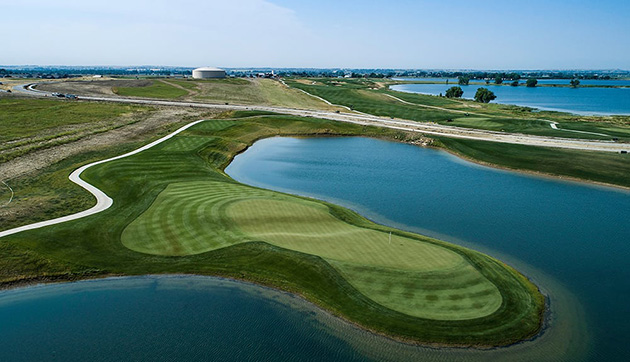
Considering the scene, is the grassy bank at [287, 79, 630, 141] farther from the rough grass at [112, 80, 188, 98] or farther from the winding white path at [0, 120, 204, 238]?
the winding white path at [0, 120, 204, 238]

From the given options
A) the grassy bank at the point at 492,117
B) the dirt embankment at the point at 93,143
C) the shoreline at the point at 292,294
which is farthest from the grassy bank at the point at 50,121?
the grassy bank at the point at 492,117

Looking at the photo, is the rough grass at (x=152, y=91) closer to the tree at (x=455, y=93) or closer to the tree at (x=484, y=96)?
the tree at (x=455, y=93)

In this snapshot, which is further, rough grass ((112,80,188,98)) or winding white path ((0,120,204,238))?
rough grass ((112,80,188,98))

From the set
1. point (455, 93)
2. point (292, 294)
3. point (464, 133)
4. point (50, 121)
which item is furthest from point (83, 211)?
point (455, 93)

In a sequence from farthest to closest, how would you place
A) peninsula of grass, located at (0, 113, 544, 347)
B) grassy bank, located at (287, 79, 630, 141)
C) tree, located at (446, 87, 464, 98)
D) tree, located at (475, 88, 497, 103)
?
tree, located at (446, 87, 464, 98) → tree, located at (475, 88, 497, 103) → grassy bank, located at (287, 79, 630, 141) → peninsula of grass, located at (0, 113, 544, 347)

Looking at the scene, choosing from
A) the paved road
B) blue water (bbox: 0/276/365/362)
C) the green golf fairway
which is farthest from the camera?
the paved road

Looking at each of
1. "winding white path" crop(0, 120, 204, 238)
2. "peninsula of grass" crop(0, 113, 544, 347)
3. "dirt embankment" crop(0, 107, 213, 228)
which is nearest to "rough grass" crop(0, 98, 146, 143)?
"dirt embankment" crop(0, 107, 213, 228)

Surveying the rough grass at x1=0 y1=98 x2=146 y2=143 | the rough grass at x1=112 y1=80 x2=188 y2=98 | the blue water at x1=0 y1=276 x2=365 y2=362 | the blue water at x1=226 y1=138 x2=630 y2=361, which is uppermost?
the rough grass at x1=112 y1=80 x2=188 y2=98

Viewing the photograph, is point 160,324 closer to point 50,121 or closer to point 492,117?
point 50,121
